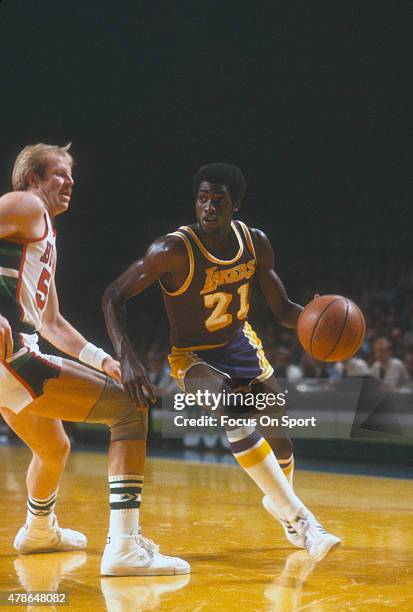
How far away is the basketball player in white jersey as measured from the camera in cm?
318

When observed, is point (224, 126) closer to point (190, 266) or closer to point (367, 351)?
point (367, 351)

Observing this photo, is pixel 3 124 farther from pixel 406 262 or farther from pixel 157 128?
pixel 406 262

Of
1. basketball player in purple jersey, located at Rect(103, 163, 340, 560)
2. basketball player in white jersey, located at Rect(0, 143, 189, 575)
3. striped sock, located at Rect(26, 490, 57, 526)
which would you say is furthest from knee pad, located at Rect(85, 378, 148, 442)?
striped sock, located at Rect(26, 490, 57, 526)

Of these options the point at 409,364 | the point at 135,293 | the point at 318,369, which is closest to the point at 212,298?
the point at 135,293

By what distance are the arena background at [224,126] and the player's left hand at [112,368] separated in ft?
26.8

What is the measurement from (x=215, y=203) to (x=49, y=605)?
196 centimetres

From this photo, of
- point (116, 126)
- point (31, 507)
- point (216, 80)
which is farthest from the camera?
point (116, 126)

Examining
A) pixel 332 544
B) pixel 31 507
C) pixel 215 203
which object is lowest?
pixel 332 544

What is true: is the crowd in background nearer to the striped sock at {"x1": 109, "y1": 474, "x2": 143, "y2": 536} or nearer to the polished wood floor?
the polished wood floor

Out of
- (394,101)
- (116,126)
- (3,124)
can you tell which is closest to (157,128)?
(116,126)

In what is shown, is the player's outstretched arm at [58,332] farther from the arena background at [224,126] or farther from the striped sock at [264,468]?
the arena background at [224,126]

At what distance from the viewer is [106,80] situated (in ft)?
44.9

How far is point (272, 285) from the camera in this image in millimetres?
4207

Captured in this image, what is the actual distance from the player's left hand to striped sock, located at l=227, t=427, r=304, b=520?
552mm
